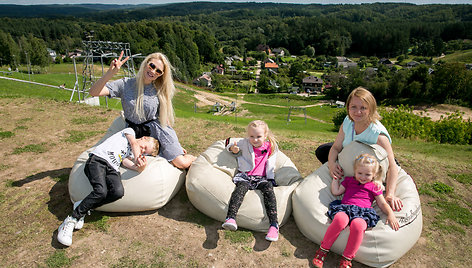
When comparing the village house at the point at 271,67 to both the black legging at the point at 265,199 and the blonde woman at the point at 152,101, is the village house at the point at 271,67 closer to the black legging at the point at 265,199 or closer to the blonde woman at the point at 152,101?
the blonde woman at the point at 152,101

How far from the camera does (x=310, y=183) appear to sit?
13.0 feet

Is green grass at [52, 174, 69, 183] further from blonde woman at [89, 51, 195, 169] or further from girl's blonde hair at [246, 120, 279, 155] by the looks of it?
girl's blonde hair at [246, 120, 279, 155]

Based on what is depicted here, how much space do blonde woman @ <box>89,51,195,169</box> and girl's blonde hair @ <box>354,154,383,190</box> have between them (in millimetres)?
2458

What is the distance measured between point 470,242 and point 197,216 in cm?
354

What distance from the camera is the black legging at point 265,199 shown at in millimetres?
3633

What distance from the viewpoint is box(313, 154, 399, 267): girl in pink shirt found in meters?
3.18

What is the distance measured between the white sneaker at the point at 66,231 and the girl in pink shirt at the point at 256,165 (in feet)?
5.95

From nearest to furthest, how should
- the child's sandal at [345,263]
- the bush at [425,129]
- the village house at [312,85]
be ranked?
1. the child's sandal at [345,263]
2. the bush at [425,129]
3. the village house at [312,85]

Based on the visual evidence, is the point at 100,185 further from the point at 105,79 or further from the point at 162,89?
the point at 162,89

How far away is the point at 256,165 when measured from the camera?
4230mm

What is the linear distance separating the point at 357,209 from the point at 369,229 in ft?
0.83

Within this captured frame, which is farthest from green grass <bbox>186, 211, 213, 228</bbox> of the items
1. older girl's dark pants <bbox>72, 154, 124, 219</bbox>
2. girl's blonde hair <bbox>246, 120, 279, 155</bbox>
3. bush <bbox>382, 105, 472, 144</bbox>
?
bush <bbox>382, 105, 472, 144</bbox>

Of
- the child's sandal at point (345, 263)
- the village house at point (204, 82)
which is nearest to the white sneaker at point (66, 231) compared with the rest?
the child's sandal at point (345, 263)

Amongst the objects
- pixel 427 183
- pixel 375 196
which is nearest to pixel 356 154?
pixel 375 196
